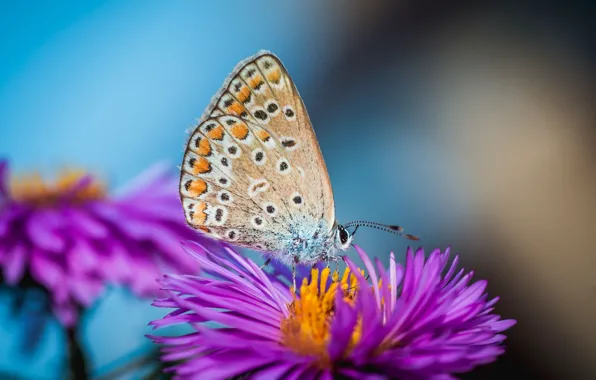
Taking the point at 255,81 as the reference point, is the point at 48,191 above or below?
below

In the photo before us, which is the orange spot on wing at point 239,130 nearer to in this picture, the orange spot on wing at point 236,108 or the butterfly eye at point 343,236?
the orange spot on wing at point 236,108

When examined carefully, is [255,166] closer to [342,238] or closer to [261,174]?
[261,174]

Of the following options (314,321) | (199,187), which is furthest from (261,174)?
(314,321)

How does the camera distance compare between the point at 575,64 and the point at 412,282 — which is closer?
the point at 412,282

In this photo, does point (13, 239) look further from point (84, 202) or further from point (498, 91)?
point (498, 91)

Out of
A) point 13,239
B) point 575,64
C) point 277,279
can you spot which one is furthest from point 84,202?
point 575,64

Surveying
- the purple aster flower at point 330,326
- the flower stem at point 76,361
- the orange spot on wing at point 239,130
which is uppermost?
the orange spot on wing at point 239,130

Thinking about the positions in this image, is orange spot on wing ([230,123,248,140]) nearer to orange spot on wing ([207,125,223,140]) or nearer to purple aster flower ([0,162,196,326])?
orange spot on wing ([207,125,223,140])

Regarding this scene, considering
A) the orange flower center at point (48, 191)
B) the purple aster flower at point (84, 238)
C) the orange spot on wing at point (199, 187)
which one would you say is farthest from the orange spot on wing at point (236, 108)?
the orange flower center at point (48, 191)
